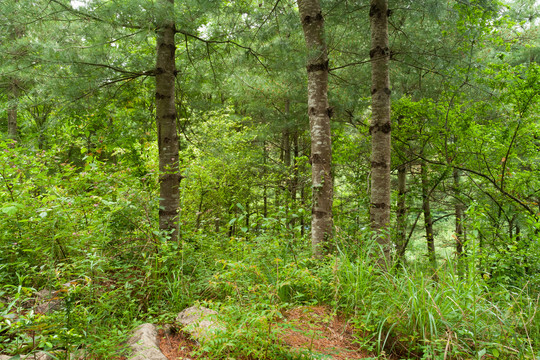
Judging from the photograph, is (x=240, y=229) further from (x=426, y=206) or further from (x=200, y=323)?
→ (x=426, y=206)

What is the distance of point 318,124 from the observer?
407cm

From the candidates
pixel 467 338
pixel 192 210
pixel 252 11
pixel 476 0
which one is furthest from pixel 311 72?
pixel 192 210

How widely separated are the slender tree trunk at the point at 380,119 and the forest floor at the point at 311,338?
2.22 meters

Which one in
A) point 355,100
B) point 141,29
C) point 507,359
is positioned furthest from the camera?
point 355,100

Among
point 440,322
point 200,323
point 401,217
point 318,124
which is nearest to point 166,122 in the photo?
point 318,124

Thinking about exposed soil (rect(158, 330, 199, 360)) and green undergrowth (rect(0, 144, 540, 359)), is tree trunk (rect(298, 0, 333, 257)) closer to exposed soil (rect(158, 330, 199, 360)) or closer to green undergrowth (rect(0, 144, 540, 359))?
green undergrowth (rect(0, 144, 540, 359))

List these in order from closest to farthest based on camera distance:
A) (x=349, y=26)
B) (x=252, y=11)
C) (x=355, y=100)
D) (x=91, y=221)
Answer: (x=91, y=221) → (x=252, y=11) → (x=349, y=26) → (x=355, y=100)

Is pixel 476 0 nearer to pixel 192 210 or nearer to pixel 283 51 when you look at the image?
pixel 283 51

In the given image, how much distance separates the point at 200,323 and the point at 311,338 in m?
0.97

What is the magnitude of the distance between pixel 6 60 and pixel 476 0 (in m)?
6.97

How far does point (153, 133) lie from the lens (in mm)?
7953

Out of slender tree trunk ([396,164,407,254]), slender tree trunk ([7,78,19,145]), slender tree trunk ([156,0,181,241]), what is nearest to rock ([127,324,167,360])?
slender tree trunk ([156,0,181,241])

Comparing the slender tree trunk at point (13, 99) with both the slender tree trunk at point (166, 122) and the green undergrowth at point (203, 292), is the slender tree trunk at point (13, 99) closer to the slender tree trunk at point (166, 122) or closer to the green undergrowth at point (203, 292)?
the slender tree trunk at point (166, 122)

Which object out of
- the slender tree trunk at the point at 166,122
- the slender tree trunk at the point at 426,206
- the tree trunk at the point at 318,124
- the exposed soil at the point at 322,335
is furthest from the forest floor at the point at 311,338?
the slender tree trunk at the point at 426,206
